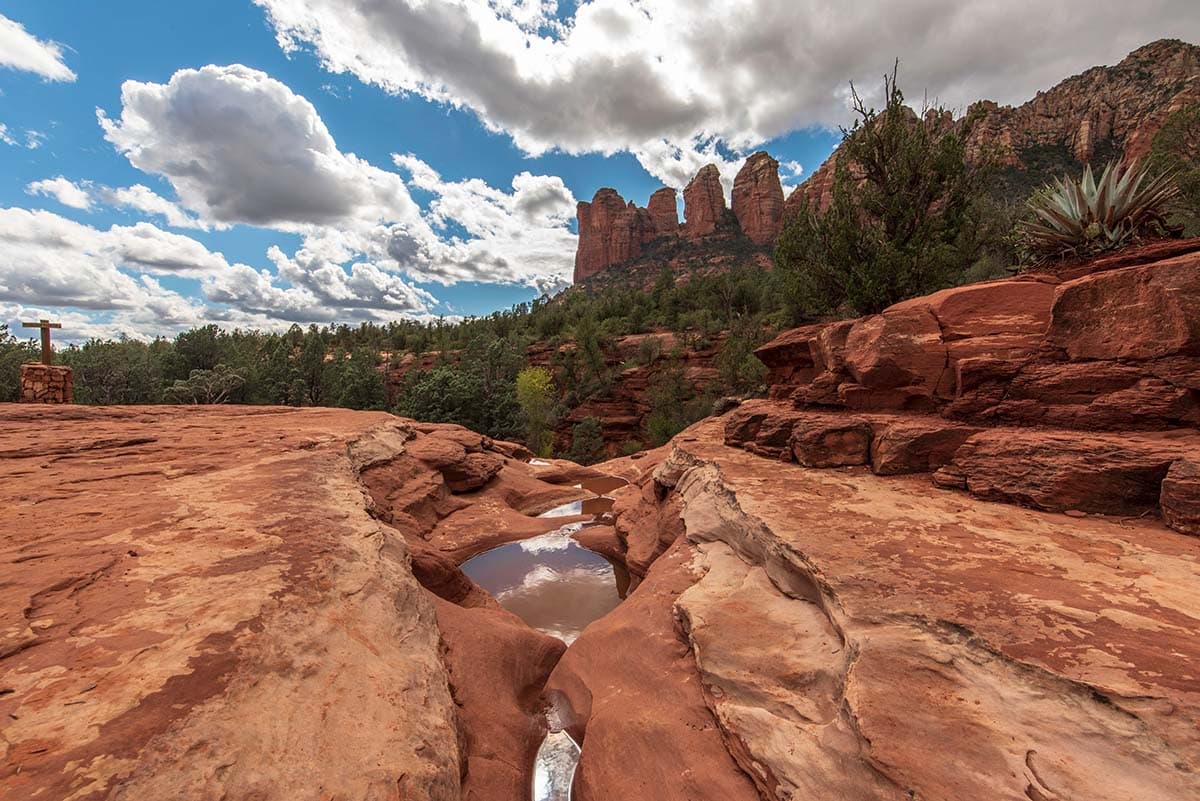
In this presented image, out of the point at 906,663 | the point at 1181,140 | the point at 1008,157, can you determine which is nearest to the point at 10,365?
the point at 906,663

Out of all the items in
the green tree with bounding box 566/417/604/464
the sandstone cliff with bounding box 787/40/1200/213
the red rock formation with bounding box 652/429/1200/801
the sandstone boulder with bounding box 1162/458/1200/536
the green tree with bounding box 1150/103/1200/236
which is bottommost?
the green tree with bounding box 566/417/604/464

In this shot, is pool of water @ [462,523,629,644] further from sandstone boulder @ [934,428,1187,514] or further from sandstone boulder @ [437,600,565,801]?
sandstone boulder @ [934,428,1187,514]

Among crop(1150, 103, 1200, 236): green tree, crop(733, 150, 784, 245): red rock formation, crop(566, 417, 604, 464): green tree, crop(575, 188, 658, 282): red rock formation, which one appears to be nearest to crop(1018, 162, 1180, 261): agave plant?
crop(1150, 103, 1200, 236): green tree

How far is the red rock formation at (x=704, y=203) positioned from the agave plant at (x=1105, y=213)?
8684 cm

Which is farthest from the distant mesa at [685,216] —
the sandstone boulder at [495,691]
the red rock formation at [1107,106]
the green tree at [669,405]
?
the sandstone boulder at [495,691]

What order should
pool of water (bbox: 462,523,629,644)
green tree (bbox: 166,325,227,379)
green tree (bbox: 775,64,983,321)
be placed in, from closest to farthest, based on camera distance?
pool of water (bbox: 462,523,629,644), green tree (bbox: 775,64,983,321), green tree (bbox: 166,325,227,379)

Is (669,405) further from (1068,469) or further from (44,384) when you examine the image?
(44,384)

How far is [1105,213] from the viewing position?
549 centimetres

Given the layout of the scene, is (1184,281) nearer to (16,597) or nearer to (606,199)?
(16,597)

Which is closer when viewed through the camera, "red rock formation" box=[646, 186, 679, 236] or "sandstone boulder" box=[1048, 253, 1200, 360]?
"sandstone boulder" box=[1048, 253, 1200, 360]

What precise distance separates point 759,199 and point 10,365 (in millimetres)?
94469

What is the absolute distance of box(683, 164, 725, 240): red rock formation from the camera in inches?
3507

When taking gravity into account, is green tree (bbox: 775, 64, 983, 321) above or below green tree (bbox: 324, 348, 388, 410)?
→ above

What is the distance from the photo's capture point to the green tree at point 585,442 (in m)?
29.4
